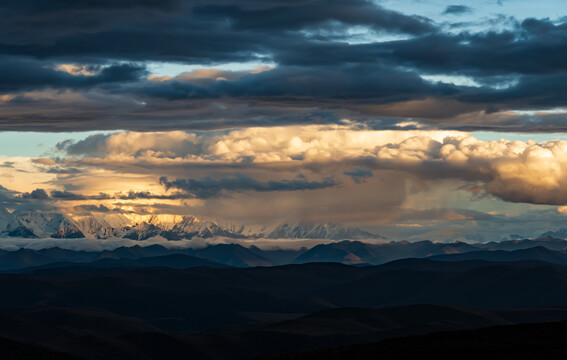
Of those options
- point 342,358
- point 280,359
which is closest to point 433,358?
point 342,358

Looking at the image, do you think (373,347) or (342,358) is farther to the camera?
(373,347)

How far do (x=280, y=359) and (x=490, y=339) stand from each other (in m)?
37.9

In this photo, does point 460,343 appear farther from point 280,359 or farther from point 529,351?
point 280,359

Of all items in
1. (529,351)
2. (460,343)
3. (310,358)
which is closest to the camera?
(529,351)

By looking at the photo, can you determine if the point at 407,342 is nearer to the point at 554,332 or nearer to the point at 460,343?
the point at 460,343

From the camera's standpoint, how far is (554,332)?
14600cm

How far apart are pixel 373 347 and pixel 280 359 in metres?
22.1

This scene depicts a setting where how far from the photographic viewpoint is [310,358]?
13550 cm

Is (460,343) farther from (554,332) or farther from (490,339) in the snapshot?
(554,332)

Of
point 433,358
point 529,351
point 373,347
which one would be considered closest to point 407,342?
point 373,347

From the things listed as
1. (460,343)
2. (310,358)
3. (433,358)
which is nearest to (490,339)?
(460,343)

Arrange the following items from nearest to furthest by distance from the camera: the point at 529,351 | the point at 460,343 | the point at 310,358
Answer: the point at 529,351 → the point at 310,358 → the point at 460,343

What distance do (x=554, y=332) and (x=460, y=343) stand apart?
15.4 metres

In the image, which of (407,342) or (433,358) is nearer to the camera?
(433,358)
